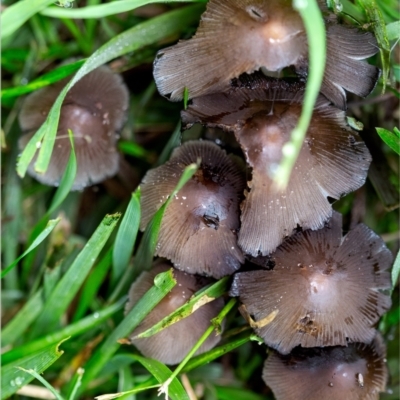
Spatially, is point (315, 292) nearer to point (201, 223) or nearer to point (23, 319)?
point (201, 223)

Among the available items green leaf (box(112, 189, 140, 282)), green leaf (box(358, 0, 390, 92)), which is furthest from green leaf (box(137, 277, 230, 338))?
green leaf (box(358, 0, 390, 92))

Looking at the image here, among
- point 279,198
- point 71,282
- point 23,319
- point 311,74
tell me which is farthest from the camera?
point 23,319

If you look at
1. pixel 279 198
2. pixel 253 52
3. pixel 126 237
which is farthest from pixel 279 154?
pixel 126 237

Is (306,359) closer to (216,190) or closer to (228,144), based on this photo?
(216,190)

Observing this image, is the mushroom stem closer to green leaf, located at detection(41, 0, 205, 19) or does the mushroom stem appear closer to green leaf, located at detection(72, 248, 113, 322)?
A: green leaf, located at detection(72, 248, 113, 322)

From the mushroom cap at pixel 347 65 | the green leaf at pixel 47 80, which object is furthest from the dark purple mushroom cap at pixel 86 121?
the mushroom cap at pixel 347 65

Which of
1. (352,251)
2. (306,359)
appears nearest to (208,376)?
(306,359)
